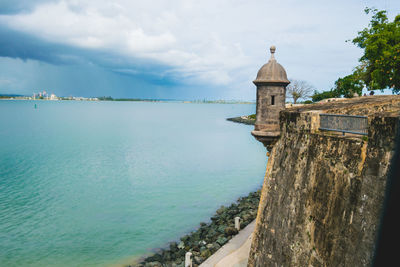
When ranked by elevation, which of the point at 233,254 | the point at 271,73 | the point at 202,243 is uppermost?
the point at 271,73

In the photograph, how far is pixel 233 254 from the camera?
10562 mm

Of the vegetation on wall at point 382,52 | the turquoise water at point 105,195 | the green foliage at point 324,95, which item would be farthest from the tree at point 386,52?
the green foliage at point 324,95

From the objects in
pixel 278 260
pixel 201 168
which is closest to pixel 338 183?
pixel 278 260

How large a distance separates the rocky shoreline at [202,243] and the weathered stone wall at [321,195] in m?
4.24

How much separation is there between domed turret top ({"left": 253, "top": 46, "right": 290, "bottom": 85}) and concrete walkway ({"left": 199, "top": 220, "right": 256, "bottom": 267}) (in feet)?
20.7

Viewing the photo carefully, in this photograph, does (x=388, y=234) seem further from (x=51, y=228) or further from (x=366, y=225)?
(x=51, y=228)

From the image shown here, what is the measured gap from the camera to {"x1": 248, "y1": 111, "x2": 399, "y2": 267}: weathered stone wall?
5184 mm

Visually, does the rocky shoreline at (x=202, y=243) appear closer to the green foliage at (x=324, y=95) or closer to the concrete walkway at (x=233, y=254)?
the concrete walkway at (x=233, y=254)

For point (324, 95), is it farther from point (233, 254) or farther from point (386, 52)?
point (233, 254)

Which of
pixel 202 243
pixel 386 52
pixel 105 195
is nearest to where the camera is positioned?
pixel 202 243

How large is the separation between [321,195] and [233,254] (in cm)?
552

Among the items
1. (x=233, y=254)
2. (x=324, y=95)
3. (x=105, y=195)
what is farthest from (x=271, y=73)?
(x=324, y=95)

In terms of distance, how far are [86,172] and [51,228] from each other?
38.8 feet

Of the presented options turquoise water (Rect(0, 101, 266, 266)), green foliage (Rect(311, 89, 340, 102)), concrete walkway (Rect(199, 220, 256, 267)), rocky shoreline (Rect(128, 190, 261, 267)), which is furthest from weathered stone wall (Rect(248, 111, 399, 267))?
green foliage (Rect(311, 89, 340, 102))
